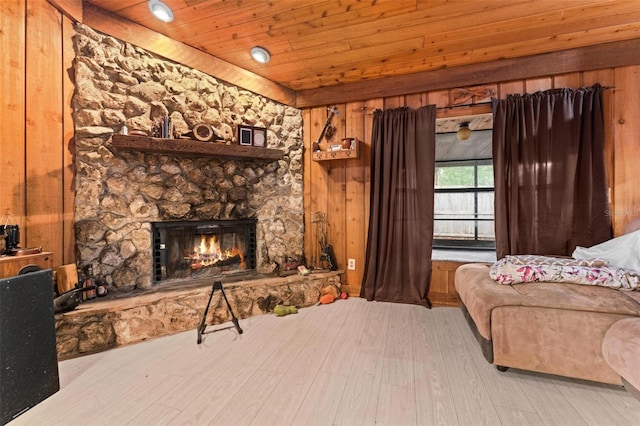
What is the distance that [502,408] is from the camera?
1.33 meters

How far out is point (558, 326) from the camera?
149cm

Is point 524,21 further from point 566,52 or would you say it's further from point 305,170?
point 305,170

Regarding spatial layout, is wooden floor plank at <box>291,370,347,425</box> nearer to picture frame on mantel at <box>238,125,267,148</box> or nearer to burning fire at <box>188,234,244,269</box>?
burning fire at <box>188,234,244,269</box>

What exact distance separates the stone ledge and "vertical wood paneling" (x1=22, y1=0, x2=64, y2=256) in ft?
1.83

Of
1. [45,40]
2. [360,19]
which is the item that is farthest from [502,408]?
[45,40]

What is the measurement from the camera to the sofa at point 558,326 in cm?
141

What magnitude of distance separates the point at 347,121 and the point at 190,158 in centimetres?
179


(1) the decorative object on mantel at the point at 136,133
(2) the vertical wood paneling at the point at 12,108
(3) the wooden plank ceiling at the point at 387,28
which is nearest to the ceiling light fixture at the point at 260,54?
(3) the wooden plank ceiling at the point at 387,28

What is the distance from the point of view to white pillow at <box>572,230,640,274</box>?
187cm

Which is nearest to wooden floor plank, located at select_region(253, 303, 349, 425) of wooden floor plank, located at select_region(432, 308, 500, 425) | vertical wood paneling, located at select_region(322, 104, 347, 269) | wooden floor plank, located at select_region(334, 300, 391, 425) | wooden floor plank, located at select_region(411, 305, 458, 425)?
wooden floor plank, located at select_region(334, 300, 391, 425)

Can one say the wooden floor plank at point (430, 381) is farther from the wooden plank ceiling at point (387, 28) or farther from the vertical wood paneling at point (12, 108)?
the vertical wood paneling at point (12, 108)

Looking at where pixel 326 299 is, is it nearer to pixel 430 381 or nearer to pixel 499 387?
pixel 430 381

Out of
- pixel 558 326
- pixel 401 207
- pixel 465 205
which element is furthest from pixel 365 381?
pixel 465 205

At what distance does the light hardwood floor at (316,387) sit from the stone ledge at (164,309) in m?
0.10
